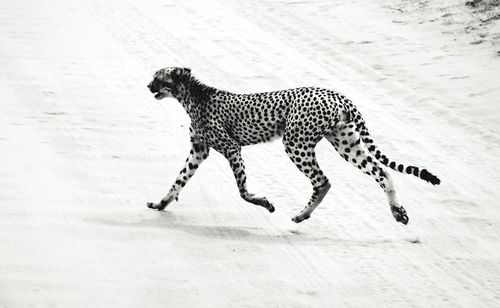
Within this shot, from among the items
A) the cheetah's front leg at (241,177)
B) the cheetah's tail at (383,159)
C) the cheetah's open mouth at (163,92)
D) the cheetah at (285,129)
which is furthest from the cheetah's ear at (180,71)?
the cheetah's tail at (383,159)

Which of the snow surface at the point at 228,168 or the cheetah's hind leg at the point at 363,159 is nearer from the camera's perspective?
the snow surface at the point at 228,168

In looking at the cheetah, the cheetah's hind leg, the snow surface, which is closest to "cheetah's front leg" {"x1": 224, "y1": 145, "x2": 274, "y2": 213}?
the cheetah

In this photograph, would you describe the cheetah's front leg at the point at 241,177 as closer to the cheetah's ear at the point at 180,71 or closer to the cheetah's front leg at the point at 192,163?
the cheetah's front leg at the point at 192,163

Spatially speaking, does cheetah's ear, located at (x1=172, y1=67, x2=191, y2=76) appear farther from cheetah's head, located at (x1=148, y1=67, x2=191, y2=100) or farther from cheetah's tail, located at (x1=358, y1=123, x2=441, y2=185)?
cheetah's tail, located at (x1=358, y1=123, x2=441, y2=185)

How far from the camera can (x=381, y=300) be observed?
24.3ft

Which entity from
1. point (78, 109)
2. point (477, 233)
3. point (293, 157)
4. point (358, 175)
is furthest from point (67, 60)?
point (477, 233)

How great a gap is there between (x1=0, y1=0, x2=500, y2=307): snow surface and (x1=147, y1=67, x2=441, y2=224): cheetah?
1.45 feet

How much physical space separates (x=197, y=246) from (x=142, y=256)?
1.72ft

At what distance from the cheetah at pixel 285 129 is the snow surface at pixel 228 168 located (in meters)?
0.44

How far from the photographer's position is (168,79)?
909cm

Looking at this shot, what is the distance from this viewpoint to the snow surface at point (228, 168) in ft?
25.1

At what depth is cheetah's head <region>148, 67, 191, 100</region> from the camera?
29.8 feet

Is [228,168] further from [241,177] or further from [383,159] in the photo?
[383,159]

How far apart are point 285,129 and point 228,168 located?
6.41 ft
